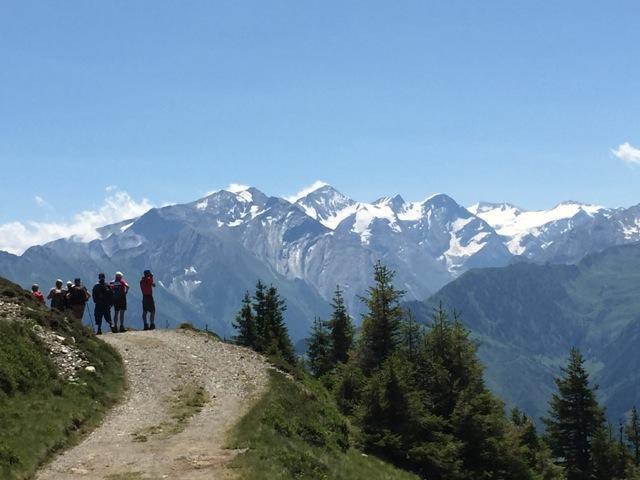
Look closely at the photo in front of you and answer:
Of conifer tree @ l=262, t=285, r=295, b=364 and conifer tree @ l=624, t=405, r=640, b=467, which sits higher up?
conifer tree @ l=262, t=285, r=295, b=364

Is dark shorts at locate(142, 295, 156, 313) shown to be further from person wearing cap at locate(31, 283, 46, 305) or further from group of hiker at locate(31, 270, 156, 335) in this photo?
person wearing cap at locate(31, 283, 46, 305)

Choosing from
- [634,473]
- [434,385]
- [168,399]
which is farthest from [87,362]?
[634,473]

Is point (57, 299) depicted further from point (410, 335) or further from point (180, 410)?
point (410, 335)

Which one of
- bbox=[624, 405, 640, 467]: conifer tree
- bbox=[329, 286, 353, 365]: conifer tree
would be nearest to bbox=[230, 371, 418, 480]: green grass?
bbox=[329, 286, 353, 365]: conifer tree

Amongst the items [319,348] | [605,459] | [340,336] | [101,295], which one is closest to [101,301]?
[101,295]

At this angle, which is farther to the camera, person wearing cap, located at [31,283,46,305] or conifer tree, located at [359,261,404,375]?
conifer tree, located at [359,261,404,375]

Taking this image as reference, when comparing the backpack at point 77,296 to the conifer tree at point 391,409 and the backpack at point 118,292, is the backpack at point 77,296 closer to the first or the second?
the backpack at point 118,292

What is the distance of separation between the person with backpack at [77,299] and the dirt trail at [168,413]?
1871 millimetres

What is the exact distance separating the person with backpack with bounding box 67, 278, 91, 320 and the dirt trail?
1.87m

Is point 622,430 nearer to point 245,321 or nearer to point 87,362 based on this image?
point 245,321

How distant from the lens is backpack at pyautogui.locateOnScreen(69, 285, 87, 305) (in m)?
35.0

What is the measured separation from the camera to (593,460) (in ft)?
199

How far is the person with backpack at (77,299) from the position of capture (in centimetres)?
3497

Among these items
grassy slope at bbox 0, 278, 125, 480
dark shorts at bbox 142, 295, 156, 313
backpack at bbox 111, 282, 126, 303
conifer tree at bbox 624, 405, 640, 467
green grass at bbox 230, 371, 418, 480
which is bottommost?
conifer tree at bbox 624, 405, 640, 467
